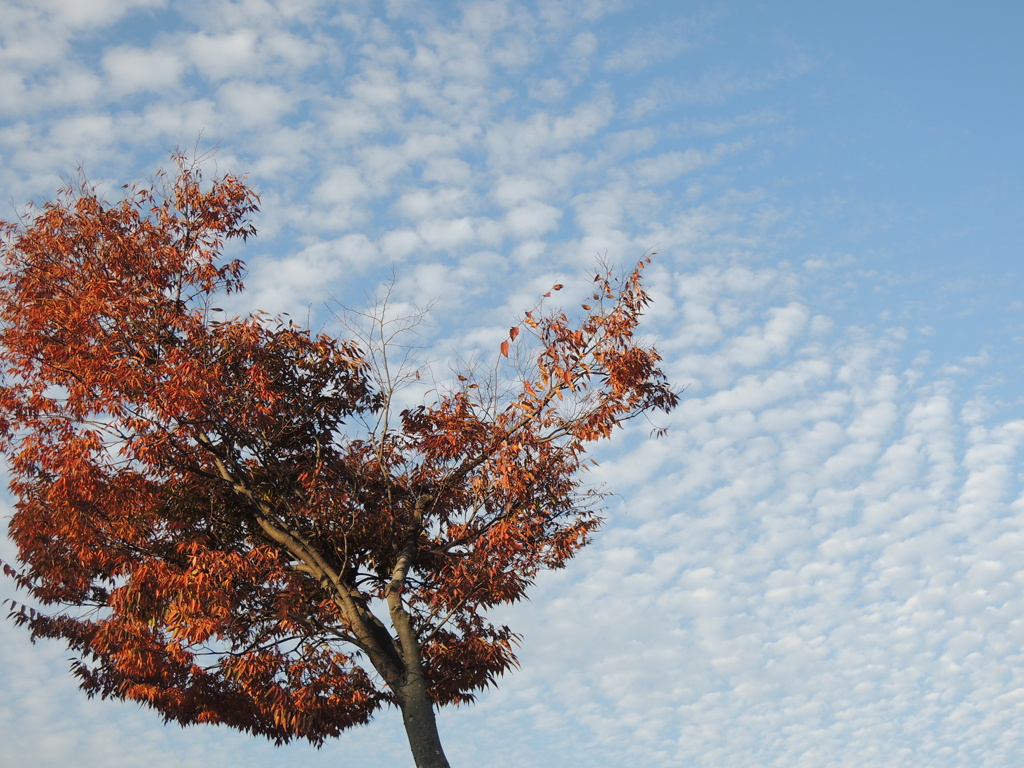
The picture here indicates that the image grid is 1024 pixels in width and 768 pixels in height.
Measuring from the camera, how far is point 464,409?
12.0 m

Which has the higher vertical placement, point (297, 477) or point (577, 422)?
point (297, 477)

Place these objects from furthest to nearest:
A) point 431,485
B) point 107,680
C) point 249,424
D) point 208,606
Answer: point 107,680, point 431,485, point 249,424, point 208,606

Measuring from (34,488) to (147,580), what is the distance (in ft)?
8.52

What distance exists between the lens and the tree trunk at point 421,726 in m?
10.3

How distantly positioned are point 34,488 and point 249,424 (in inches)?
127

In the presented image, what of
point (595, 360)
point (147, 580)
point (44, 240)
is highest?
point (44, 240)

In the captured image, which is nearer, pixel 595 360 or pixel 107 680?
Answer: pixel 595 360

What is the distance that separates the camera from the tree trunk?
10281mm

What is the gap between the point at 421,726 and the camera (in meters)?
10.5

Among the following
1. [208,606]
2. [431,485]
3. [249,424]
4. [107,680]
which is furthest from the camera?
[107,680]

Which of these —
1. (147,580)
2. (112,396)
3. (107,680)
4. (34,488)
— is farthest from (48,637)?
(112,396)

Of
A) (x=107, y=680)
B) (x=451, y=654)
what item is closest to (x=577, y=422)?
(x=451, y=654)

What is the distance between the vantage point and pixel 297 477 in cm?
1216

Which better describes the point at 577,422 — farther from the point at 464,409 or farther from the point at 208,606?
the point at 208,606
